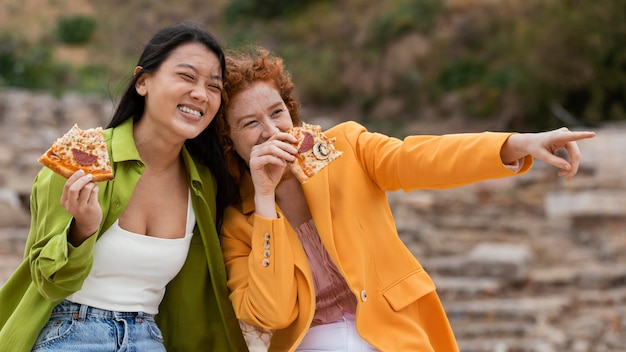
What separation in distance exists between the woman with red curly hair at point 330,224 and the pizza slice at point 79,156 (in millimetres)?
462

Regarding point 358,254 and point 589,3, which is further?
point 589,3

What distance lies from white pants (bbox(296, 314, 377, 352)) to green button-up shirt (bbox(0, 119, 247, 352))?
340 mm

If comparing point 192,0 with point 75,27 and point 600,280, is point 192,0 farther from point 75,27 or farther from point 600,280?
point 600,280

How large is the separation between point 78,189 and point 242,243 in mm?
723

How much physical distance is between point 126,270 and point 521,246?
6.92 meters

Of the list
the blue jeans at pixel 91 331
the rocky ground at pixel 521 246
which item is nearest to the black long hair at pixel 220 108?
the blue jeans at pixel 91 331

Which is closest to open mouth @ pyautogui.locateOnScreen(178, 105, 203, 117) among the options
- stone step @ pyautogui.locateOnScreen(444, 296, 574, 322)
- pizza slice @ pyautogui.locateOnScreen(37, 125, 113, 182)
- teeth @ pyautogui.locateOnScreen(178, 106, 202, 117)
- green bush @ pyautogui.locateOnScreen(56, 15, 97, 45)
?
teeth @ pyautogui.locateOnScreen(178, 106, 202, 117)

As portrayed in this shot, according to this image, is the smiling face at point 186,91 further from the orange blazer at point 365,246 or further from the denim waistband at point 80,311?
the denim waistband at point 80,311

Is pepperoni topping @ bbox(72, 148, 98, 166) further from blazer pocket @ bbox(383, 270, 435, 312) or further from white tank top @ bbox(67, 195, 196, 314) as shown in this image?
blazer pocket @ bbox(383, 270, 435, 312)

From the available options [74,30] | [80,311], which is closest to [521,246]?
[80,311]

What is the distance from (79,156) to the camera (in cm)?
247

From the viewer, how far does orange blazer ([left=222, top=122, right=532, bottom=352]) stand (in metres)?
2.60

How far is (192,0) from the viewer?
109 feet

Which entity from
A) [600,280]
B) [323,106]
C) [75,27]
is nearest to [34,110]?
[323,106]
